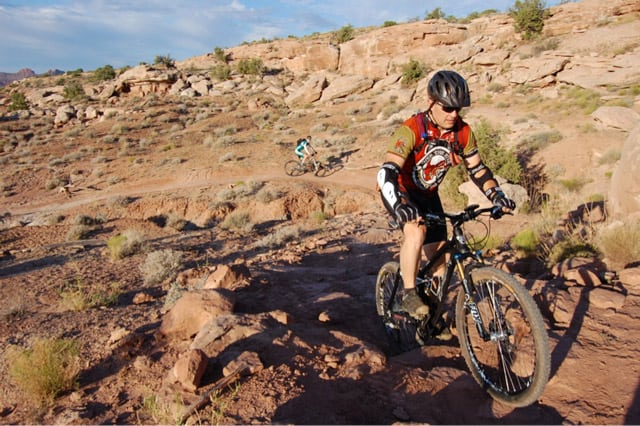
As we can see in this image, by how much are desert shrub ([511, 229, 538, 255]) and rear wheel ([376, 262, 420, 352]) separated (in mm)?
3257

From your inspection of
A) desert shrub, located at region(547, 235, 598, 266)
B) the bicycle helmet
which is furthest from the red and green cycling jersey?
desert shrub, located at region(547, 235, 598, 266)

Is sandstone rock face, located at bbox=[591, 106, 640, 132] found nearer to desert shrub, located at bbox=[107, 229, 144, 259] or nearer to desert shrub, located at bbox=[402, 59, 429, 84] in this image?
desert shrub, located at bbox=[107, 229, 144, 259]

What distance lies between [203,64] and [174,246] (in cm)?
5177

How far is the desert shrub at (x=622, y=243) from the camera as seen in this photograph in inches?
184

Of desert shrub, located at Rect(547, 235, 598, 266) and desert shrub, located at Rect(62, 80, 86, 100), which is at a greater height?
desert shrub, located at Rect(62, 80, 86, 100)

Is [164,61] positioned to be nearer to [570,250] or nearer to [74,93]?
[74,93]

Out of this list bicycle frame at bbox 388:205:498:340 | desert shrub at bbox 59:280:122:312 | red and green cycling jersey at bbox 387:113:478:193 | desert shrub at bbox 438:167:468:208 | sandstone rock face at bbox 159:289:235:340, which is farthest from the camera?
desert shrub at bbox 438:167:468:208

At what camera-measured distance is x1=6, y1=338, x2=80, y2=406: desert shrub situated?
10.0ft

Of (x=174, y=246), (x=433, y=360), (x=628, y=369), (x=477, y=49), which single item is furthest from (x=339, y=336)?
(x=477, y=49)

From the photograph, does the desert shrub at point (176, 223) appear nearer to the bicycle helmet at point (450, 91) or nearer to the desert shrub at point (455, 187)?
the desert shrub at point (455, 187)

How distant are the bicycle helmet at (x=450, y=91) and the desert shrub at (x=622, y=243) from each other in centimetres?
332

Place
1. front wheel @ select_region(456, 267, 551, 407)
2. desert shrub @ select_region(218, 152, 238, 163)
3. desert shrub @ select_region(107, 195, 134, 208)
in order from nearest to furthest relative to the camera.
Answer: front wheel @ select_region(456, 267, 551, 407)
desert shrub @ select_region(107, 195, 134, 208)
desert shrub @ select_region(218, 152, 238, 163)

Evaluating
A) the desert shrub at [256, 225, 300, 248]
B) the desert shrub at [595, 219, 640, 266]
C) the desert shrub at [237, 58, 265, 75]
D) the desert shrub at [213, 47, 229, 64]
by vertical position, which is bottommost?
the desert shrub at [256, 225, 300, 248]

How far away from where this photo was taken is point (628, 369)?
113 inches
